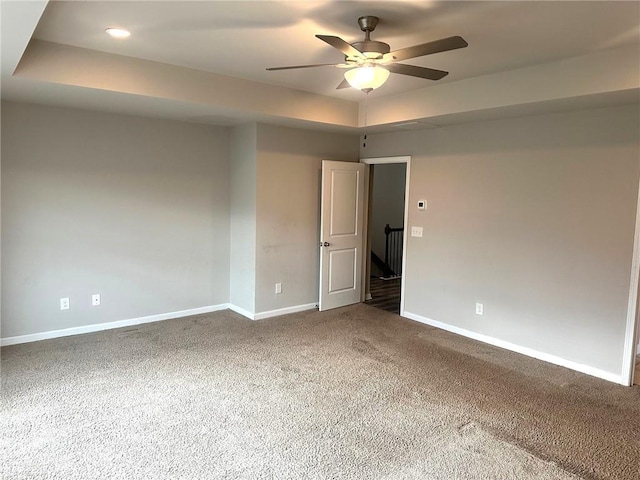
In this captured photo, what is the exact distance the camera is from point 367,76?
2729 mm

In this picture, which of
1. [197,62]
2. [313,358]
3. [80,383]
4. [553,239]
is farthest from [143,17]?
[553,239]

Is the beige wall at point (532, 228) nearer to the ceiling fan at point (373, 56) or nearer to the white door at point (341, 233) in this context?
the white door at point (341, 233)

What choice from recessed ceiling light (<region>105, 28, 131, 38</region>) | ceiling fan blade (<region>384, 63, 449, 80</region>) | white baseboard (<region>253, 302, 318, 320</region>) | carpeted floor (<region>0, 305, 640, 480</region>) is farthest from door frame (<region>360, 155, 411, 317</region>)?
recessed ceiling light (<region>105, 28, 131, 38</region>)

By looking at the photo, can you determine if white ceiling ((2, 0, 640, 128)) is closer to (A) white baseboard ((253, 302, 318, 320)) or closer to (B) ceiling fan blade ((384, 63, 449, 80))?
(B) ceiling fan blade ((384, 63, 449, 80))

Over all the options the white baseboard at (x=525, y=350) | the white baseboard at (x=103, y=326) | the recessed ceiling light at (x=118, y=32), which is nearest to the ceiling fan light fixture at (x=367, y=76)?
the recessed ceiling light at (x=118, y=32)

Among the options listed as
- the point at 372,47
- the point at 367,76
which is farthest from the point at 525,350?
the point at 372,47

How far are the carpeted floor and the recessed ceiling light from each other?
2.53 m

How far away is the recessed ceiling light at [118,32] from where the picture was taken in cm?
287

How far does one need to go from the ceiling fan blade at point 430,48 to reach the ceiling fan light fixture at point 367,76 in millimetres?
97

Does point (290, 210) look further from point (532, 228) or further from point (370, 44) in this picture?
point (370, 44)

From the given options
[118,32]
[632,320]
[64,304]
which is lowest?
[64,304]

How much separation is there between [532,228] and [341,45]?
2.72 m

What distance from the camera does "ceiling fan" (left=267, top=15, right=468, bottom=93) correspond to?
2402 mm

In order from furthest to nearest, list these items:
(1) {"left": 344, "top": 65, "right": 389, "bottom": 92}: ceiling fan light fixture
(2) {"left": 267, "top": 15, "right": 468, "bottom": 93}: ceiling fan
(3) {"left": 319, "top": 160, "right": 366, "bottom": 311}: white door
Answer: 1. (3) {"left": 319, "top": 160, "right": 366, "bottom": 311}: white door
2. (1) {"left": 344, "top": 65, "right": 389, "bottom": 92}: ceiling fan light fixture
3. (2) {"left": 267, "top": 15, "right": 468, "bottom": 93}: ceiling fan
